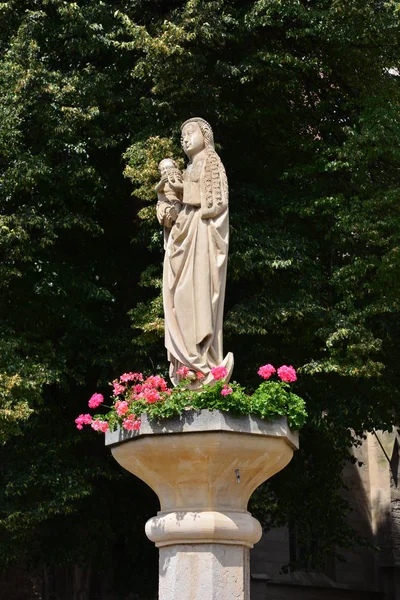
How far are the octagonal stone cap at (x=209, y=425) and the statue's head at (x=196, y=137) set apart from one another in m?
2.50

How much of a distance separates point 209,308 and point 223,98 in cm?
980

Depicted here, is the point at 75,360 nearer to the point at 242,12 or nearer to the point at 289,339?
the point at 289,339

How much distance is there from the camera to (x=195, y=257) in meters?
8.62

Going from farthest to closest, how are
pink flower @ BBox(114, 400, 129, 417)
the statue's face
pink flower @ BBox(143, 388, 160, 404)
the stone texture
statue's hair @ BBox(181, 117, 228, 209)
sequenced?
the statue's face < statue's hair @ BBox(181, 117, 228, 209) < pink flower @ BBox(114, 400, 129, 417) < pink flower @ BBox(143, 388, 160, 404) < the stone texture

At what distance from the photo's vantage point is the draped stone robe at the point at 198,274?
840 cm

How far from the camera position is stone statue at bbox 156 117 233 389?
27.6 ft

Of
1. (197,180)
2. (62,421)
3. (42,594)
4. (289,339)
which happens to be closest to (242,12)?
(289,339)

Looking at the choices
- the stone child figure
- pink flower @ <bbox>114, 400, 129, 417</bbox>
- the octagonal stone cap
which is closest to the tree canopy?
the stone child figure

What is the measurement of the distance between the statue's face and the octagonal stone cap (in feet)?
8.17

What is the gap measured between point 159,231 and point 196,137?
6.82 m

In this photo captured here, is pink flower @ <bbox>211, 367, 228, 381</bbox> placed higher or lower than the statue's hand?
lower

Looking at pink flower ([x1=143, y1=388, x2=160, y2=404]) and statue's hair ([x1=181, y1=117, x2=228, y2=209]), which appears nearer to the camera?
pink flower ([x1=143, y1=388, x2=160, y2=404])

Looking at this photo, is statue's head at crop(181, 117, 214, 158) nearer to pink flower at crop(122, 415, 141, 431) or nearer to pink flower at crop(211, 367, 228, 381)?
pink flower at crop(211, 367, 228, 381)

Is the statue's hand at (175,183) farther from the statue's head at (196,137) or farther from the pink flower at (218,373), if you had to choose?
the pink flower at (218,373)
